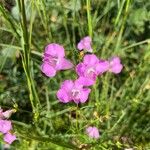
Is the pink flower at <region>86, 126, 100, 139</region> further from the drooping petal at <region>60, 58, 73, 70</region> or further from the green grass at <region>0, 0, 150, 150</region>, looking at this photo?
the drooping petal at <region>60, 58, 73, 70</region>

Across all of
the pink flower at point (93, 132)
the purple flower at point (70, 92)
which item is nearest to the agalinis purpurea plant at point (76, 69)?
the purple flower at point (70, 92)

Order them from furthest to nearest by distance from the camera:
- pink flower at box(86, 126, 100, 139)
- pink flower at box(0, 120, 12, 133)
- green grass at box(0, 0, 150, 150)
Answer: green grass at box(0, 0, 150, 150), pink flower at box(86, 126, 100, 139), pink flower at box(0, 120, 12, 133)

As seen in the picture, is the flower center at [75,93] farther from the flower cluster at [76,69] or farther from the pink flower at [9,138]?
the pink flower at [9,138]

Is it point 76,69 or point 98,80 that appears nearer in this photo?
point 76,69

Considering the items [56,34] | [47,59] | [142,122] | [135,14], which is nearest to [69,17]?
[56,34]

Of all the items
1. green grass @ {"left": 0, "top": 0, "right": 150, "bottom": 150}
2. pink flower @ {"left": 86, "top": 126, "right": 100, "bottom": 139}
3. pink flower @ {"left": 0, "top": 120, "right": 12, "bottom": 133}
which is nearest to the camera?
pink flower @ {"left": 0, "top": 120, "right": 12, "bottom": 133}

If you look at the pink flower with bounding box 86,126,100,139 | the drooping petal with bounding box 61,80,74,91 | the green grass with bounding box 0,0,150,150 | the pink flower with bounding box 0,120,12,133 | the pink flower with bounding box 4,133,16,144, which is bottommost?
the pink flower with bounding box 0,120,12,133

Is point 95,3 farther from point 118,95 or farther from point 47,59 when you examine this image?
point 47,59

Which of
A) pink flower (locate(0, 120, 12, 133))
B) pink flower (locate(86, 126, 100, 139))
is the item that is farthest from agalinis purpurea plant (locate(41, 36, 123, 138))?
pink flower (locate(86, 126, 100, 139))

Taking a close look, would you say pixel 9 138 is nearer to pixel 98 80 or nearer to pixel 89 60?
pixel 89 60

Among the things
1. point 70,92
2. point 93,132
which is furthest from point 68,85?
point 93,132

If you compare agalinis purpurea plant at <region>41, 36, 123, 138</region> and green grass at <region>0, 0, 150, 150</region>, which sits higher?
green grass at <region>0, 0, 150, 150</region>
